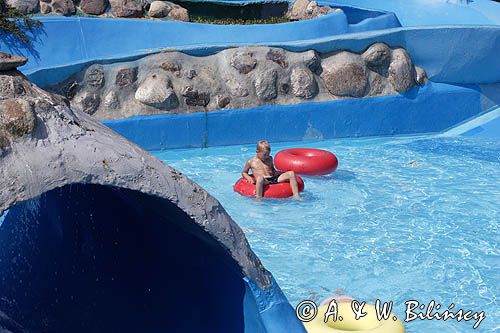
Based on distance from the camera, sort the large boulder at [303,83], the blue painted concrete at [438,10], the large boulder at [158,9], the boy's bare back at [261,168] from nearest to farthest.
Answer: the boy's bare back at [261,168]
the large boulder at [303,83]
the large boulder at [158,9]
the blue painted concrete at [438,10]

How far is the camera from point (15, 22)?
9.27 meters

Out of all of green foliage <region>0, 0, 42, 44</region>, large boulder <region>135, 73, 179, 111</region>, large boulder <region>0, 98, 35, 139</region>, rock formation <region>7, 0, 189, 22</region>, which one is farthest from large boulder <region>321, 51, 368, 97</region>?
large boulder <region>0, 98, 35, 139</region>

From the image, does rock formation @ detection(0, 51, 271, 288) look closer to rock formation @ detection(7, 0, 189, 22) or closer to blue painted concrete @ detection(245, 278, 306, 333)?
blue painted concrete @ detection(245, 278, 306, 333)

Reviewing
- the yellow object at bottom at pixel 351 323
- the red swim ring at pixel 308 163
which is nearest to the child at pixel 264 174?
the red swim ring at pixel 308 163

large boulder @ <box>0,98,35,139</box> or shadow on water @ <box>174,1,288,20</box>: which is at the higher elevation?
large boulder @ <box>0,98,35,139</box>

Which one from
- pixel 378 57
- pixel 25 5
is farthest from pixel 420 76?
pixel 25 5

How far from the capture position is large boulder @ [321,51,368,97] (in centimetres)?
1039

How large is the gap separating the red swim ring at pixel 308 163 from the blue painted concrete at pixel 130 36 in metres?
2.08

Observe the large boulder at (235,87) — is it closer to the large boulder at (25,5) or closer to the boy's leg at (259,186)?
the boy's leg at (259,186)

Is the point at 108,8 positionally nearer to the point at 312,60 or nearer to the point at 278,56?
the point at 278,56

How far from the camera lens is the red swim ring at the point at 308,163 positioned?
27.7 ft

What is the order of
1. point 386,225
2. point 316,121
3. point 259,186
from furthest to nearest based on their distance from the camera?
point 316,121
point 259,186
point 386,225

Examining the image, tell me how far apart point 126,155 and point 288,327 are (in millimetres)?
1105

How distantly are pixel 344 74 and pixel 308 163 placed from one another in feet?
7.99
